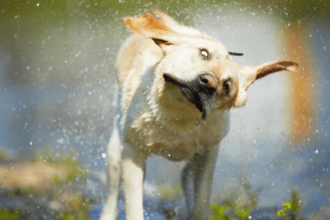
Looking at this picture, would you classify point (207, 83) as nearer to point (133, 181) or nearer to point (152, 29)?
point (152, 29)

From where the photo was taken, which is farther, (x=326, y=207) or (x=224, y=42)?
(x=326, y=207)

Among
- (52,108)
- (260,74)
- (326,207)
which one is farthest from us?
(326,207)

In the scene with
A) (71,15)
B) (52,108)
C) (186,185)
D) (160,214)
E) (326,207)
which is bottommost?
(326,207)

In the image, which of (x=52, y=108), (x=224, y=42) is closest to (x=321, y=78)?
(x=224, y=42)

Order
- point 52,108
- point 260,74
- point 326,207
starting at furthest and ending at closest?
point 326,207, point 52,108, point 260,74

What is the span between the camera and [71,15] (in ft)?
3.91

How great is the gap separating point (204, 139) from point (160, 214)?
0.32 m

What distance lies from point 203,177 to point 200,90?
1.13 ft

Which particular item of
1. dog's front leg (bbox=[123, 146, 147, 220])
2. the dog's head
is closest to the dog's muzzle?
the dog's head

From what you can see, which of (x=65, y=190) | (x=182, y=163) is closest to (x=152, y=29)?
(x=182, y=163)

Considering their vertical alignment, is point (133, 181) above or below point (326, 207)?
above

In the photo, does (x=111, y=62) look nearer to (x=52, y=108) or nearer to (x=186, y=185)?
(x=52, y=108)

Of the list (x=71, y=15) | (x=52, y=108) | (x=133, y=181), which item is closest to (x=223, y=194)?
(x=133, y=181)

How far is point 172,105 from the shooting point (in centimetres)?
103
